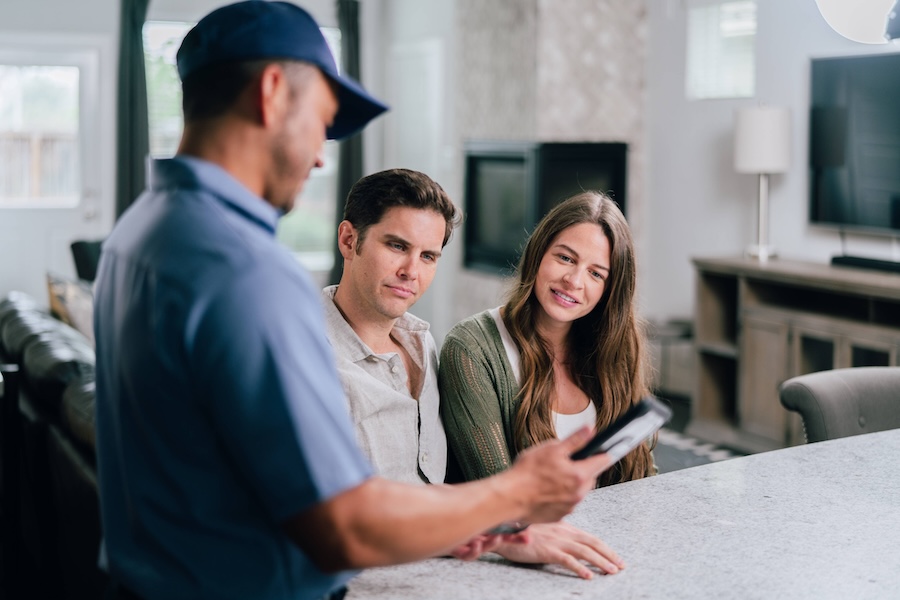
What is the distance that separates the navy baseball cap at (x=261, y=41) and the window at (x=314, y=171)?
20.5ft

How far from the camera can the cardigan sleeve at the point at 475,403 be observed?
181 centimetres

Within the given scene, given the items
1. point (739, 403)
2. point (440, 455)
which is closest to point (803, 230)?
point (739, 403)

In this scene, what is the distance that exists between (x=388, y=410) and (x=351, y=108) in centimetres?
74

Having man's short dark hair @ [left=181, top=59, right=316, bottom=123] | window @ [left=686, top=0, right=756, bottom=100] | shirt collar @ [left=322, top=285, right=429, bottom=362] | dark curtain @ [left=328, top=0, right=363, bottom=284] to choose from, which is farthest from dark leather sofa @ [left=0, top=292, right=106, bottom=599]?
dark curtain @ [left=328, top=0, right=363, bottom=284]

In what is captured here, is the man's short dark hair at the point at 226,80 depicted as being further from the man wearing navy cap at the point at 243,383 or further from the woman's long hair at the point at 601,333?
the woman's long hair at the point at 601,333

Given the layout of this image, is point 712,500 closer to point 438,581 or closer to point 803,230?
point 438,581

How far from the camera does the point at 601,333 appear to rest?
211 cm

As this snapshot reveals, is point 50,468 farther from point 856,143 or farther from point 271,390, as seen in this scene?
point 856,143

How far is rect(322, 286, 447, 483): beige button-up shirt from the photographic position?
166 centimetres

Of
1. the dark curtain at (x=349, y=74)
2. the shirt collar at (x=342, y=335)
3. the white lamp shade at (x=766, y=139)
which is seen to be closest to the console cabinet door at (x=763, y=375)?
the white lamp shade at (x=766, y=139)

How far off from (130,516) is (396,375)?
78cm

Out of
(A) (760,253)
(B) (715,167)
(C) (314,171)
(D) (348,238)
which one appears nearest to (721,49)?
(B) (715,167)

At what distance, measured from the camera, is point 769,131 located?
4945 millimetres

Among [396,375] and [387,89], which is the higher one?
[387,89]
